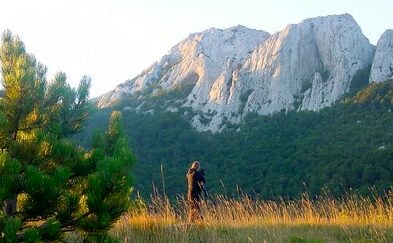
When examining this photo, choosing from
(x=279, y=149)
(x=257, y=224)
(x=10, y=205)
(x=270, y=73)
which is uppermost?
(x=10, y=205)

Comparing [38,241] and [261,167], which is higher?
[38,241]

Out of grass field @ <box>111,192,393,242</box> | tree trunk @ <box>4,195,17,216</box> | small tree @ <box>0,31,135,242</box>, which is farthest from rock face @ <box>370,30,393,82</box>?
tree trunk @ <box>4,195,17,216</box>

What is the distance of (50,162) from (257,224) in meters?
4.14

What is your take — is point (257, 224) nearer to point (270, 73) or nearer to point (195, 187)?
point (195, 187)

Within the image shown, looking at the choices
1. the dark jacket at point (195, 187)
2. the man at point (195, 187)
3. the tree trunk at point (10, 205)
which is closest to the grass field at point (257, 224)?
the man at point (195, 187)

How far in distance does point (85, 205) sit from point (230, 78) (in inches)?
3572

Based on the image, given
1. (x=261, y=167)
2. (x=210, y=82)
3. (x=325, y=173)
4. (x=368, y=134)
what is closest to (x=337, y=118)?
(x=368, y=134)

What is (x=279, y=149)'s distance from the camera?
50469 mm

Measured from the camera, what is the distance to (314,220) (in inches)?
313

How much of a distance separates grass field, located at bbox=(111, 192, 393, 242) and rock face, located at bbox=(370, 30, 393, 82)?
68.1 meters

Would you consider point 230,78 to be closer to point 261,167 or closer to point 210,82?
point 210,82

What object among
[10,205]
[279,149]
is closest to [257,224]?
[10,205]

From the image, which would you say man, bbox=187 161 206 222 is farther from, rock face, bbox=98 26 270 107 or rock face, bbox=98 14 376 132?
rock face, bbox=98 26 270 107

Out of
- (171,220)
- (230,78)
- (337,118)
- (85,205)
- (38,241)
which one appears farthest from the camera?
(230,78)
